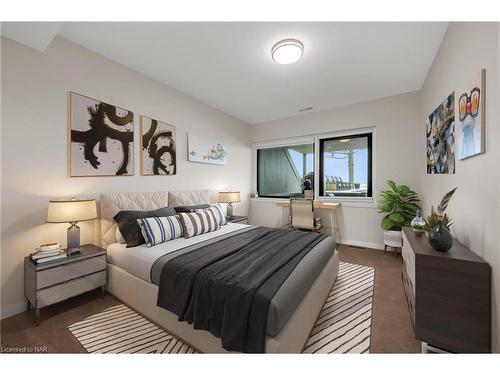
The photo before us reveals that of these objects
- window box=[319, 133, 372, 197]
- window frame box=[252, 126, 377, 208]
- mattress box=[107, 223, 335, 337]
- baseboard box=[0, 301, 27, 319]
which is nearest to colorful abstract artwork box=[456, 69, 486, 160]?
mattress box=[107, 223, 335, 337]

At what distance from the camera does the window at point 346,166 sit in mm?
3781

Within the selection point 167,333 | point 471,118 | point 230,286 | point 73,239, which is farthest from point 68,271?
point 471,118

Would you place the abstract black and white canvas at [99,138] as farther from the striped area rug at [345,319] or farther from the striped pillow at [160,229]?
the striped area rug at [345,319]

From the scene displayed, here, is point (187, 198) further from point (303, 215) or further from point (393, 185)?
point (393, 185)

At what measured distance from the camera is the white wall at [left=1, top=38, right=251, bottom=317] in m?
1.74

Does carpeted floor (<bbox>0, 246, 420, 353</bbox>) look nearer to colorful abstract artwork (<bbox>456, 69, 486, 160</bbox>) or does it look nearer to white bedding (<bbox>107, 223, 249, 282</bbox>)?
white bedding (<bbox>107, 223, 249, 282</bbox>)

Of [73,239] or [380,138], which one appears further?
[380,138]

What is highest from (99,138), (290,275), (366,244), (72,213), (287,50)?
(287,50)

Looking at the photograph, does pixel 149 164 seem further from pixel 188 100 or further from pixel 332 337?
pixel 332 337

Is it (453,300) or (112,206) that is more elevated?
(112,206)

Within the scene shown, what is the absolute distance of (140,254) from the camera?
6.14ft

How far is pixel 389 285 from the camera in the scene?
2.31m

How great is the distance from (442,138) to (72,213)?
12.1 ft

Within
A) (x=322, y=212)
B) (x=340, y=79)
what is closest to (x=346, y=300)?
(x=322, y=212)
